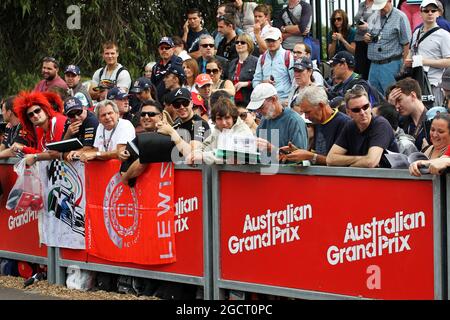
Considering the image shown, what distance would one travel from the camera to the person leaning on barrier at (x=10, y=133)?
13.5m

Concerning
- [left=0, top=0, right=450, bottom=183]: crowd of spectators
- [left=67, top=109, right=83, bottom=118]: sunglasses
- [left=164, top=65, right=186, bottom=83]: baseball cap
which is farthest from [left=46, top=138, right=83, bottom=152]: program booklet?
[left=164, top=65, right=186, bottom=83]: baseball cap

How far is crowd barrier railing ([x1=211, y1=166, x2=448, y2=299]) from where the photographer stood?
8672mm

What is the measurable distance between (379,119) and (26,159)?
497cm

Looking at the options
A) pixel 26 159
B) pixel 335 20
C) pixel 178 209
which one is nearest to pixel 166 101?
pixel 178 209

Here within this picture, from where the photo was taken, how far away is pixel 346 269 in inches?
364

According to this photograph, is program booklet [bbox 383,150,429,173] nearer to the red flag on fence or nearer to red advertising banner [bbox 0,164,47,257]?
the red flag on fence

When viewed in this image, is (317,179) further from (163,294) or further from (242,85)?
(242,85)

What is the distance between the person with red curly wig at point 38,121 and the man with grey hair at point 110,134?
0.94 meters

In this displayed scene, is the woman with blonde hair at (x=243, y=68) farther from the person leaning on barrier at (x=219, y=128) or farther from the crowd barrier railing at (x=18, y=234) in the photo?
the person leaning on barrier at (x=219, y=128)

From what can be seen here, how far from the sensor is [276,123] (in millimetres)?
10398

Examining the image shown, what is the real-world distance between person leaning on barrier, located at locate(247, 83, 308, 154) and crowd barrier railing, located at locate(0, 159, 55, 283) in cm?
361

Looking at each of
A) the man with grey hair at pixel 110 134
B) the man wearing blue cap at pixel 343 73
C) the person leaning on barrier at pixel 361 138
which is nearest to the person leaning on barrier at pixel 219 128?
the person leaning on barrier at pixel 361 138

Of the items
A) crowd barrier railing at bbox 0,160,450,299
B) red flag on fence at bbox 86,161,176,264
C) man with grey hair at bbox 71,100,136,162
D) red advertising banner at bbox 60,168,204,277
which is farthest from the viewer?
man with grey hair at bbox 71,100,136,162

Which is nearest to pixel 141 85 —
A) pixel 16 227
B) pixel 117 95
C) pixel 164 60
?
pixel 117 95
